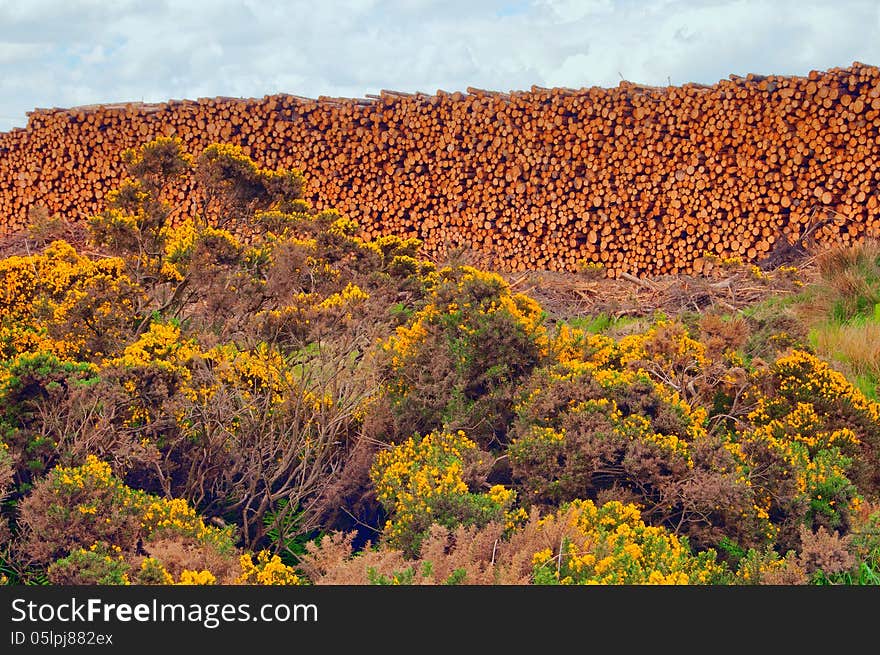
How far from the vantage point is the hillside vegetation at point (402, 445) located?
12.9 feet

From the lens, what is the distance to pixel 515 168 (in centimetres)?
1518

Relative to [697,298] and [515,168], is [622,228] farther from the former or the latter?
[697,298]

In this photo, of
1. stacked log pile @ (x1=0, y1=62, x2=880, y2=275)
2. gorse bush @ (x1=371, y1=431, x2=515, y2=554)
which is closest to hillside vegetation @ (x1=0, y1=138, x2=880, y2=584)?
gorse bush @ (x1=371, y1=431, x2=515, y2=554)

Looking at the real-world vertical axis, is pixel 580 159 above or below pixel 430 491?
above

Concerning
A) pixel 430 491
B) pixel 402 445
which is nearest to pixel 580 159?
pixel 402 445

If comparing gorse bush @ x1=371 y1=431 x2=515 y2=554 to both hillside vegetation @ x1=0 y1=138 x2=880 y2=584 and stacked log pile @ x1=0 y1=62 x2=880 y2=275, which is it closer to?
hillside vegetation @ x1=0 y1=138 x2=880 y2=584

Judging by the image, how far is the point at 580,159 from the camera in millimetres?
14812

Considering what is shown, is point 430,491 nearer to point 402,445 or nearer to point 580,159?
point 402,445

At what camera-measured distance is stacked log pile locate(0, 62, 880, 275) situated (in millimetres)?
13328

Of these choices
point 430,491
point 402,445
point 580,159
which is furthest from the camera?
point 580,159

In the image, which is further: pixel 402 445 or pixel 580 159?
pixel 580 159

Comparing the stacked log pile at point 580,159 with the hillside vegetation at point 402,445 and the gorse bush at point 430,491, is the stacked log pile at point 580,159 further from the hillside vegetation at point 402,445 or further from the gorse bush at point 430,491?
the gorse bush at point 430,491

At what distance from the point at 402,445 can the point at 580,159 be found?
1065cm

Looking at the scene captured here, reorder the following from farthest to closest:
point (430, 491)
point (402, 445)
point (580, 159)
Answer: point (580, 159) < point (402, 445) < point (430, 491)
